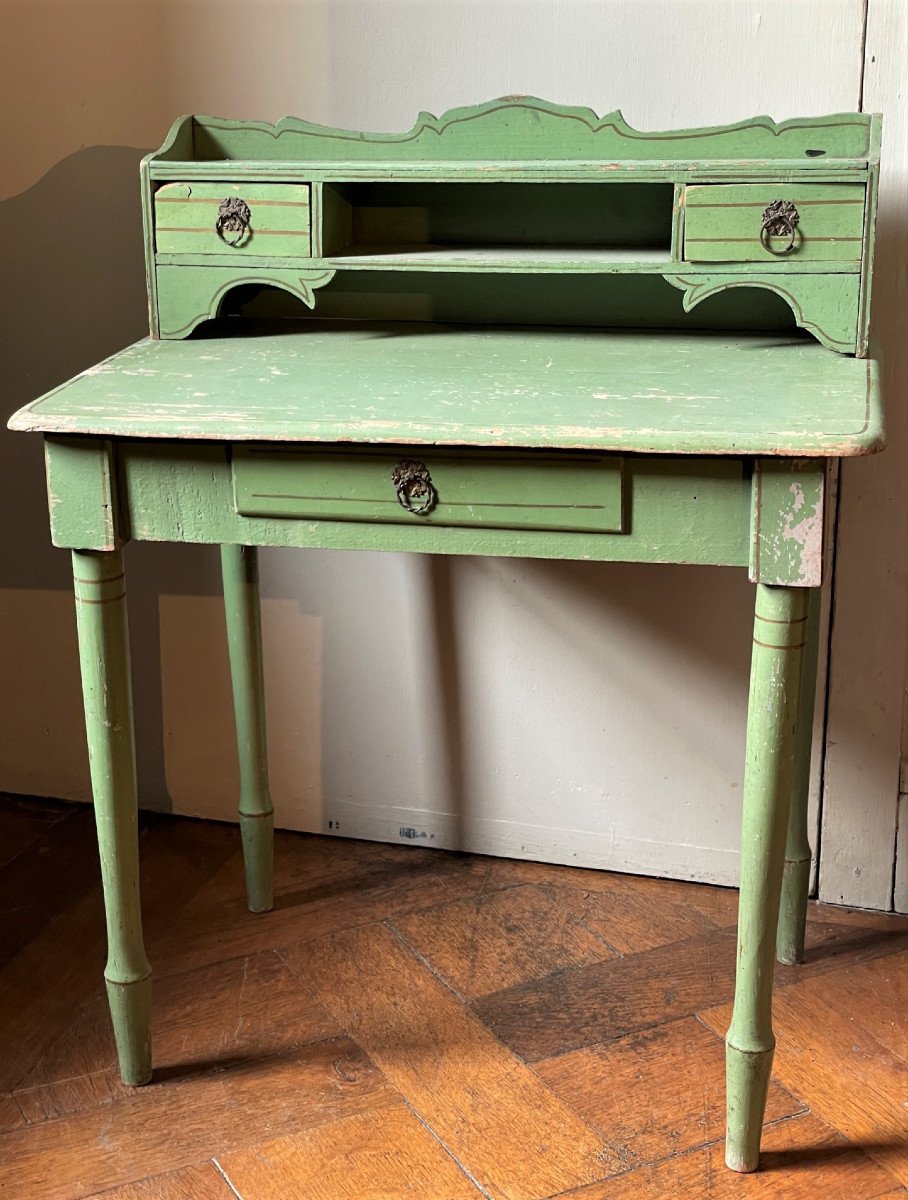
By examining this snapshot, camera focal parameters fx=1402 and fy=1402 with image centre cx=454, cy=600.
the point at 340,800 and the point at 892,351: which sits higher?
the point at 892,351

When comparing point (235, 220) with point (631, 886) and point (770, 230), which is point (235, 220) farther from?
point (631, 886)

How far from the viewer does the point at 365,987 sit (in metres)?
2.05

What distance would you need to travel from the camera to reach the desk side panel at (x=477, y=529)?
1468 millimetres

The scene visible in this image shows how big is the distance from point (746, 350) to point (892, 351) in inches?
12.1

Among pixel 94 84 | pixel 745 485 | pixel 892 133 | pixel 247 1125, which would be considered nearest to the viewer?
pixel 745 485

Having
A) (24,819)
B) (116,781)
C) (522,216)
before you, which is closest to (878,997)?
(116,781)

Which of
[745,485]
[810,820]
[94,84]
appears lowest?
[810,820]

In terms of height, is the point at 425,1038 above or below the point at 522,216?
below

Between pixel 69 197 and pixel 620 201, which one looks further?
pixel 69 197

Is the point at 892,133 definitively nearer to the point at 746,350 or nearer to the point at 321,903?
the point at 746,350

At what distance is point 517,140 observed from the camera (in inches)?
75.3

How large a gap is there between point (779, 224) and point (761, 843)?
0.76 metres

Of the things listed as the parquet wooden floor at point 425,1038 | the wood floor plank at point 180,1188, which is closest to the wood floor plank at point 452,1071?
the parquet wooden floor at point 425,1038

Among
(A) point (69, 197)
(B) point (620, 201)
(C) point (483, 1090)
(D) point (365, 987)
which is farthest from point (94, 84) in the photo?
(C) point (483, 1090)
